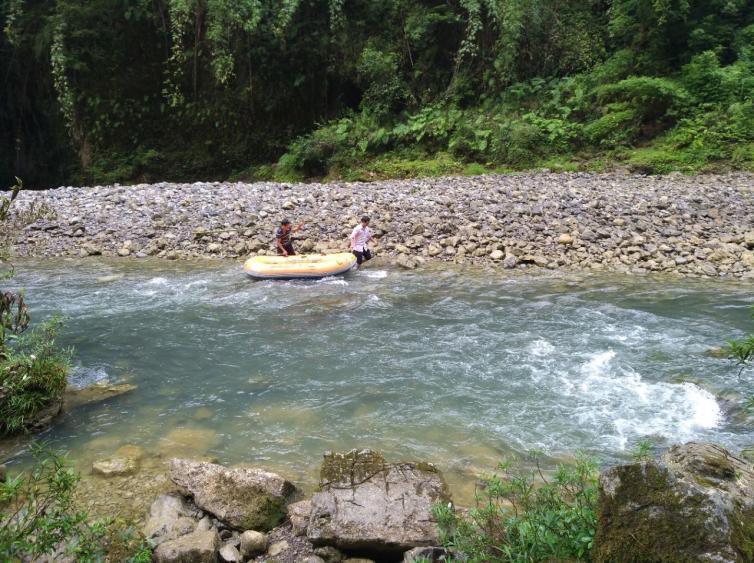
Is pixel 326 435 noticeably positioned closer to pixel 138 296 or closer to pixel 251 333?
pixel 251 333

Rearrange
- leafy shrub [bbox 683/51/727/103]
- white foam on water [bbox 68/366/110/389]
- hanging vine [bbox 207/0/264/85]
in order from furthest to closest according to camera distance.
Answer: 1. hanging vine [bbox 207/0/264/85]
2. leafy shrub [bbox 683/51/727/103]
3. white foam on water [bbox 68/366/110/389]

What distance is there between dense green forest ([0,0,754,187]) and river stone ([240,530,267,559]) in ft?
48.3

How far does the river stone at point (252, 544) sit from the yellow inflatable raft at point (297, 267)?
7206 millimetres

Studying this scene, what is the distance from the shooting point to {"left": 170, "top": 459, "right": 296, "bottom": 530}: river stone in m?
4.21

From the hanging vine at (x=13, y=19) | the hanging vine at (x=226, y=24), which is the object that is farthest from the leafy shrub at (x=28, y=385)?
the hanging vine at (x=13, y=19)

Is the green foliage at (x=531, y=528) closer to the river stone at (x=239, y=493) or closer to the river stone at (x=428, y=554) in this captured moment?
the river stone at (x=428, y=554)

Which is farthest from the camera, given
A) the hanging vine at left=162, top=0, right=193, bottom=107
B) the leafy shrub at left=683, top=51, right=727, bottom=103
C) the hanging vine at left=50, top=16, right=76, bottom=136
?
the hanging vine at left=50, top=16, right=76, bottom=136

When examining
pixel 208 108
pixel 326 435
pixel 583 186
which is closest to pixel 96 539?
pixel 326 435

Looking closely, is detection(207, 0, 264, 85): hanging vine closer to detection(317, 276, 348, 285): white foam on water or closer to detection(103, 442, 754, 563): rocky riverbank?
detection(317, 276, 348, 285): white foam on water

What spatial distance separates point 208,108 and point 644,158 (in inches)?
624

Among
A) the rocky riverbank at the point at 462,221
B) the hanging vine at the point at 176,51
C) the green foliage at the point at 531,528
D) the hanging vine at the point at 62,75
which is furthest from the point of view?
the hanging vine at the point at 62,75

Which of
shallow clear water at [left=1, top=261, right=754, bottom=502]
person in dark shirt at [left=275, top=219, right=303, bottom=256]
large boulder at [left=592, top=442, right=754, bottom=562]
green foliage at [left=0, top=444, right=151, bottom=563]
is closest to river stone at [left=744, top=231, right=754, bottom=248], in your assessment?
shallow clear water at [left=1, top=261, right=754, bottom=502]

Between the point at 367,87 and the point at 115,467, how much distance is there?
18.6 meters

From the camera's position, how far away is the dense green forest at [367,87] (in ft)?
55.1
